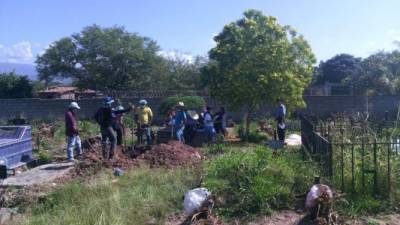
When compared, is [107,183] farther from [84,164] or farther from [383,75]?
[383,75]

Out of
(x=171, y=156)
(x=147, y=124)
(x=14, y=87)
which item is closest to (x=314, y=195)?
(x=171, y=156)

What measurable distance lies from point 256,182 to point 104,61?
32.8 metres

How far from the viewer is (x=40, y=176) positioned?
1079cm

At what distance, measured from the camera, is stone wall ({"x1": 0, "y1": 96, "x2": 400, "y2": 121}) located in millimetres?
26016

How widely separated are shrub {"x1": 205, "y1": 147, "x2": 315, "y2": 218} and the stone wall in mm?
17646

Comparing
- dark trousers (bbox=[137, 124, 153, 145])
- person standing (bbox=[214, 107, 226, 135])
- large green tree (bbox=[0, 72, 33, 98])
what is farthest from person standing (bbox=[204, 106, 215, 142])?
large green tree (bbox=[0, 72, 33, 98])

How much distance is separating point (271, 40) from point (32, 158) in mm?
8671

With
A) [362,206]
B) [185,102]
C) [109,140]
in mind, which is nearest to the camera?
[362,206]

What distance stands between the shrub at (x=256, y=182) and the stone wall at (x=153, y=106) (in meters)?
17.6

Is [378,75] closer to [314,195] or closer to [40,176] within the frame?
[40,176]

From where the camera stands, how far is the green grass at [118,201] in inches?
275

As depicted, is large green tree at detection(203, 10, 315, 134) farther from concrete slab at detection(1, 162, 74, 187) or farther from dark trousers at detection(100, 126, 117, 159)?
concrete slab at detection(1, 162, 74, 187)

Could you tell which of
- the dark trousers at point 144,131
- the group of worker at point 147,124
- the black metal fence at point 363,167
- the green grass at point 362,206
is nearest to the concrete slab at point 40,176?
the group of worker at point 147,124

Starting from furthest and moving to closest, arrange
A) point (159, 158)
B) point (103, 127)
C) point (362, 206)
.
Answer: point (103, 127), point (159, 158), point (362, 206)
